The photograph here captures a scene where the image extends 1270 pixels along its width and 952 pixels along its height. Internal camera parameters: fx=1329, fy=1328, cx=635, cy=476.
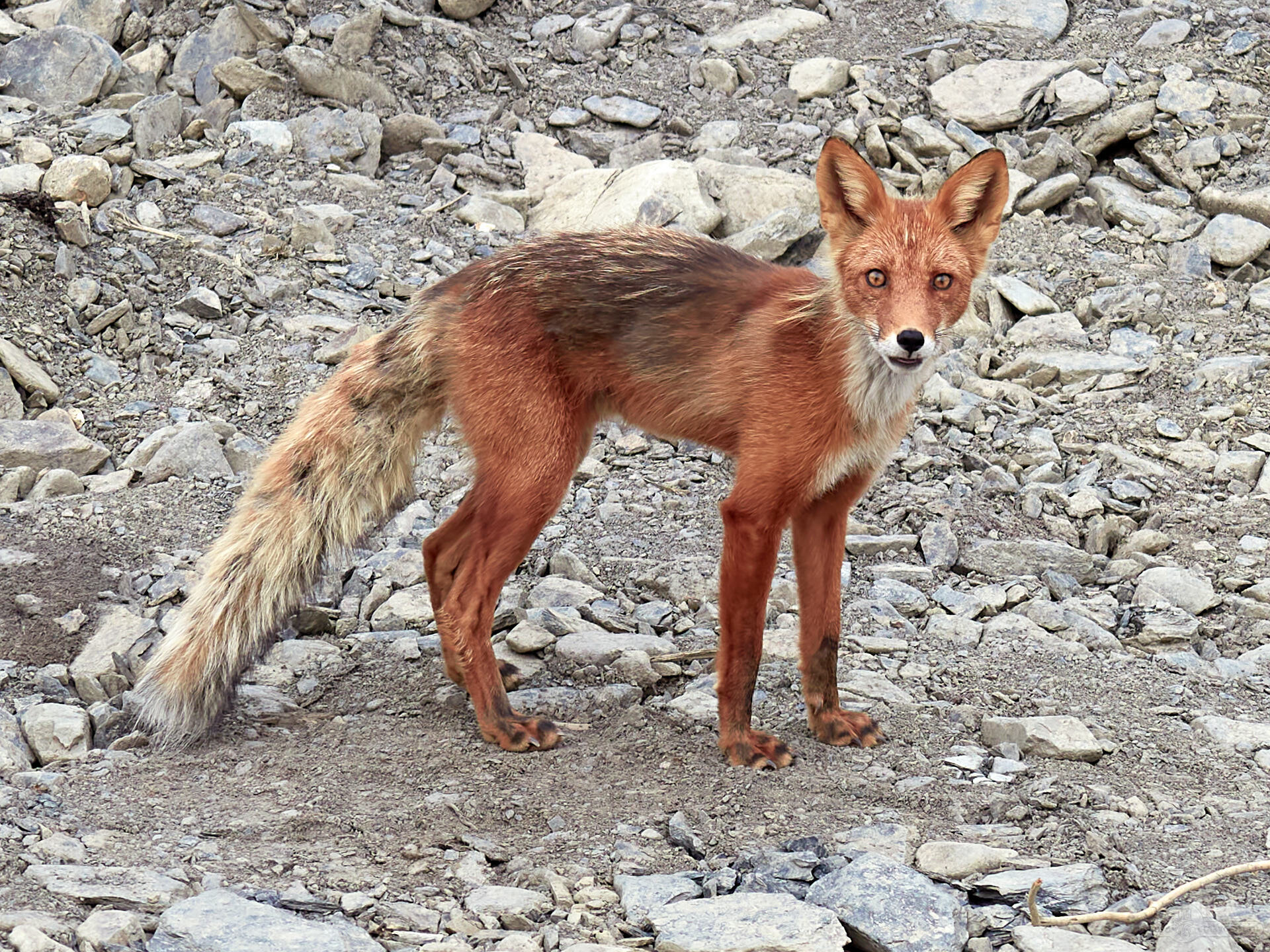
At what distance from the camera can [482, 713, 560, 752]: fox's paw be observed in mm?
5246

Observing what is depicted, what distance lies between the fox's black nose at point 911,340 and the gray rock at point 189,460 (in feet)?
14.2

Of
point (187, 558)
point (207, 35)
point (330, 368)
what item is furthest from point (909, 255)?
point (207, 35)

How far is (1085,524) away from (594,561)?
2760mm

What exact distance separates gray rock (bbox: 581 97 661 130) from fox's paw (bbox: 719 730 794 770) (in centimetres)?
725

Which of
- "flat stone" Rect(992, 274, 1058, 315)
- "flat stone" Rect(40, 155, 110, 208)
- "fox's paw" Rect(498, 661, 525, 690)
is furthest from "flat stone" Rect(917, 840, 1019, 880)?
"flat stone" Rect(40, 155, 110, 208)

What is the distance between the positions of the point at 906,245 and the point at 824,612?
1501 mm

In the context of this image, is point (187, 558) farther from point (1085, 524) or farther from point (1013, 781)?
point (1085, 524)

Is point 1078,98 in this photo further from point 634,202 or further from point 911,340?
point 911,340

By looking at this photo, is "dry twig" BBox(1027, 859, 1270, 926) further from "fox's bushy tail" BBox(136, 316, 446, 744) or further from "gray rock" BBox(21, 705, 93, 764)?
"gray rock" BBox(21, 705, 93, 764)

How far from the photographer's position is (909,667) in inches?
235

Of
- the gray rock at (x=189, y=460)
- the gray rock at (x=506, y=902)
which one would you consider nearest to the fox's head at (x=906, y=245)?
the gray rock at (x=506, y=902)

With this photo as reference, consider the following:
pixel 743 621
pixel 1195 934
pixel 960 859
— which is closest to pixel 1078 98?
pixel 743 621

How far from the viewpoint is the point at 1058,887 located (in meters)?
4.08

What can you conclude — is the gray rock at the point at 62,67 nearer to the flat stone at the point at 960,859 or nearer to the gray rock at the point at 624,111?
the gray rock at the point at 624,111
